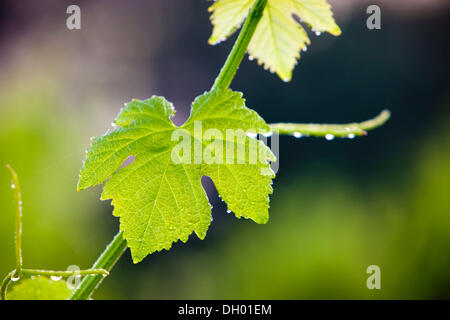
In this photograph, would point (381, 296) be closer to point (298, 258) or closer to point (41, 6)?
point (298, 258)

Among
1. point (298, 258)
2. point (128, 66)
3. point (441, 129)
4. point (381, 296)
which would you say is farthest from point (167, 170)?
point (128, 66)

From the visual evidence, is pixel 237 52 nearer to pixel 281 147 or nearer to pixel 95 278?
pixel 95 278

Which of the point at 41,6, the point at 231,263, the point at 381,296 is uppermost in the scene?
the point at 41,6

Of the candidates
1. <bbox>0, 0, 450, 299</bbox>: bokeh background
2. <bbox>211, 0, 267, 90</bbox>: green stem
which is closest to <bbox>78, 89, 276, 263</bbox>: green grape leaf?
<bbox>211, 0, 267, 90</bbox>: green stem

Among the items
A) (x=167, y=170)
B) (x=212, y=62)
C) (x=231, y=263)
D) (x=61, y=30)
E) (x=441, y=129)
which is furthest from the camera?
(x=212, y=62)

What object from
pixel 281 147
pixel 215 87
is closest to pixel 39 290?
pixel 215 87
